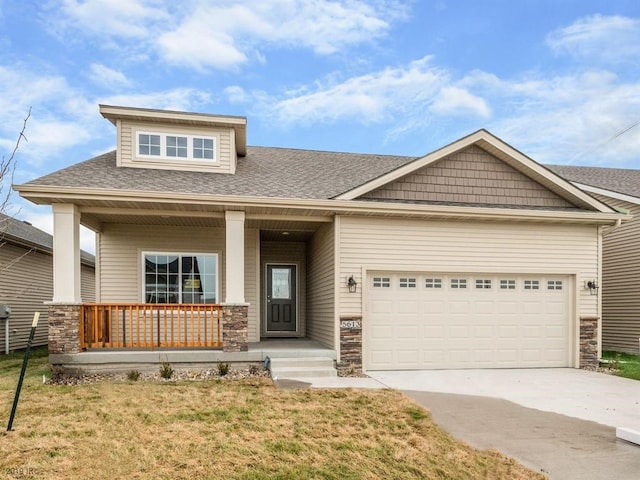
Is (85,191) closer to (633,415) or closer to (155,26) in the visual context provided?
(155,26)

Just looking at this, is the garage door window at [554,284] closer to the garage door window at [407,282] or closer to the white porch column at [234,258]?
the garage door window at [407,282]

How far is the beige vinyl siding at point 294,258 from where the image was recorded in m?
A: 12.6

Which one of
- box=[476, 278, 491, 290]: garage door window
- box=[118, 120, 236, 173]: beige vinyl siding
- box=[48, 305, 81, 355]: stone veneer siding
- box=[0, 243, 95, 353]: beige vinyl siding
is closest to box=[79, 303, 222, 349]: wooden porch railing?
box=[48, 305, 81, 355]: stone veneer siding

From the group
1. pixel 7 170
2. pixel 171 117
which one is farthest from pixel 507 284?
pixel 7 170

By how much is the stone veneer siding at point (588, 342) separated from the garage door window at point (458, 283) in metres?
2.80

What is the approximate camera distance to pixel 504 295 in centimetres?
1013

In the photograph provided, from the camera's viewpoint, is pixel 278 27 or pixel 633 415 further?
pixel 278 27

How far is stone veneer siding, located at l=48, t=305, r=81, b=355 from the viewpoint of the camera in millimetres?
8430

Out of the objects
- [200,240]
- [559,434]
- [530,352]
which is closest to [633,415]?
[559,434]

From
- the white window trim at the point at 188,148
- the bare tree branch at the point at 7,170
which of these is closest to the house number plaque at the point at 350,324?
the white window trim at the point at 188,148

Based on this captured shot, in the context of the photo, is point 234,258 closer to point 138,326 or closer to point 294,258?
point 138,326

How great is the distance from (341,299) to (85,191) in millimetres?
5288

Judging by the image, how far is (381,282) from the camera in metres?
9.73

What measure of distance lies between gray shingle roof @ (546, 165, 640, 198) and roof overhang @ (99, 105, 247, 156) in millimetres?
9263
